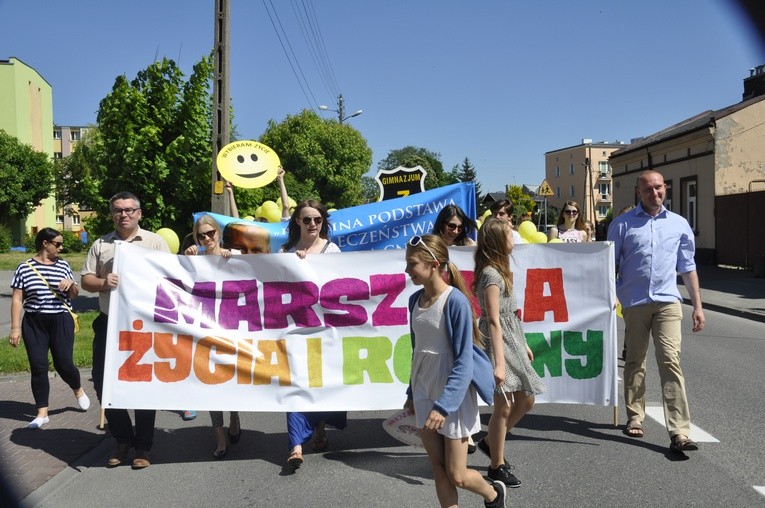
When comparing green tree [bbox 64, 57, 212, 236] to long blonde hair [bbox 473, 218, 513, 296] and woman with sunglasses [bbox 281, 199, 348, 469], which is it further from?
long blonde hair [bbox 473, 218, 513, 296]

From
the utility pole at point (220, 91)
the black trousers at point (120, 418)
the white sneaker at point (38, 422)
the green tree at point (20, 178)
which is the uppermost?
the green tree at point (20, 178)

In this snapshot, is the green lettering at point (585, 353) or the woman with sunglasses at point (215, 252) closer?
the woman with sunglasses at point (215, 252)

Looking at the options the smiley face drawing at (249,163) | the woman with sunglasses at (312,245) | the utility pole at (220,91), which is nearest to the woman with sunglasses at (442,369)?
the woman with sunglasses at (312,245)

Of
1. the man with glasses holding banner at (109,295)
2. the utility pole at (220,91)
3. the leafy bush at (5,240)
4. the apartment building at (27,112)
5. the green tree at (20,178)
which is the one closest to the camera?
the man with glasses holding banner at (109,295)

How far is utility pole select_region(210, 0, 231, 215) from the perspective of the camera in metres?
12.3

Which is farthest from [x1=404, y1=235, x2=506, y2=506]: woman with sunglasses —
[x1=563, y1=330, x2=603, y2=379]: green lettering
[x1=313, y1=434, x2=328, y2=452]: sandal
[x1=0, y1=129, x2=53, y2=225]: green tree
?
[x1=0, y1=129, x2=53, y2=225]: green tree

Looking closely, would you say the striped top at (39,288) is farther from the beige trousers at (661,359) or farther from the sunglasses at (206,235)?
the beige trousers at (661,359)

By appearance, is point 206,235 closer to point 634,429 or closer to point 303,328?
point 303,328

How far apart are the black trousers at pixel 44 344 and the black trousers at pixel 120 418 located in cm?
114

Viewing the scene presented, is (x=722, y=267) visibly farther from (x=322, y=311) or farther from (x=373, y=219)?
(x=322, y=311)

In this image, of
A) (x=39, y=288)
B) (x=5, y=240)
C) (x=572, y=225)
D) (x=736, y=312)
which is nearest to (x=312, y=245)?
(x=39, y=288)

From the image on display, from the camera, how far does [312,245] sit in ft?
18.8

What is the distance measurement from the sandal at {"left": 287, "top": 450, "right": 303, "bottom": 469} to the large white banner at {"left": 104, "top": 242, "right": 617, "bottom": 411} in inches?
13.6

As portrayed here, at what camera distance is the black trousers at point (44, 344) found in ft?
21.0
